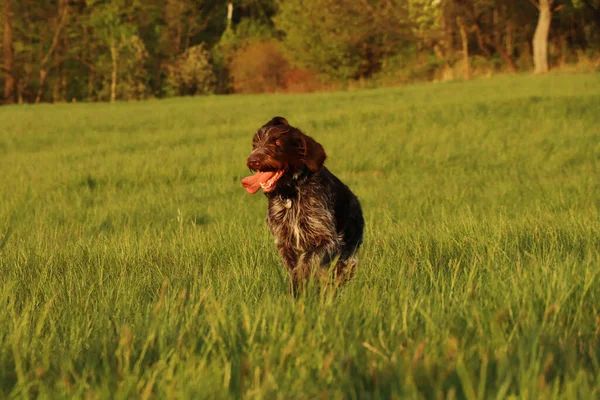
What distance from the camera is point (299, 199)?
456cm

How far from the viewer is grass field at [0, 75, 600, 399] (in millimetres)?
2289

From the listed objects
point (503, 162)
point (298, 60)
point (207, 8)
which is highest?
point (207, 8)

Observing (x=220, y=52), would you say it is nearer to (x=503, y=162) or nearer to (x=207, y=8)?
(x=207, y=8)

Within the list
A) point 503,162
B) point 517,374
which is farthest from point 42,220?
point 503,162

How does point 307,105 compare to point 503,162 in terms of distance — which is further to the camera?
point 307,105

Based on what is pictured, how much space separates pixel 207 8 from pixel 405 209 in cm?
6491

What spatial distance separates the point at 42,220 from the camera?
9.19 meters

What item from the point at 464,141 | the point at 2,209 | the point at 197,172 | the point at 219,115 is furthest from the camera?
the point at 219,115

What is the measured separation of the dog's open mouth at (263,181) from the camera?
14.3 ft

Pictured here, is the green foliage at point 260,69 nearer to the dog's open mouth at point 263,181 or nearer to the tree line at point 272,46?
the tree line at point 272,46

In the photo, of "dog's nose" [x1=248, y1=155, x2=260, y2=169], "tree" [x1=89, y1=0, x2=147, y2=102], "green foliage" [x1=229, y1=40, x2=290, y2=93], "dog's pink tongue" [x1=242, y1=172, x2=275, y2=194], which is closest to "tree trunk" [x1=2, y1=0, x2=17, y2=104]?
"tree" [x1=89, y1=0, x2=147, y2=102]

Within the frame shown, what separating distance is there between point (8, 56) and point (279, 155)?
57.3 metres

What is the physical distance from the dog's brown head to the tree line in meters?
48.1

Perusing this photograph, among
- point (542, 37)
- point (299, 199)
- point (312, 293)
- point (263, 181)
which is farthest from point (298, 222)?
point (542, 37)
